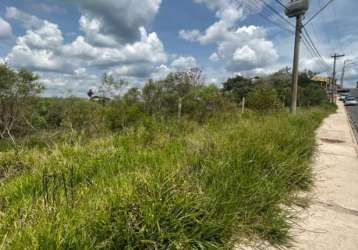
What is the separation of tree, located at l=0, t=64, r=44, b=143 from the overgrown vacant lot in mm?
13277

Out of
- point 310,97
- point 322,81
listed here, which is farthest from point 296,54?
point 322,81

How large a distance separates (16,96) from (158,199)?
57.5 ft

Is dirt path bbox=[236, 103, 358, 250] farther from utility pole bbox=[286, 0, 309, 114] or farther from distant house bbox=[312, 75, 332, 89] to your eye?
distant house bbox=[312, 75, 332, 89]

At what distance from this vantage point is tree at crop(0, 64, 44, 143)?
15820 millimetres

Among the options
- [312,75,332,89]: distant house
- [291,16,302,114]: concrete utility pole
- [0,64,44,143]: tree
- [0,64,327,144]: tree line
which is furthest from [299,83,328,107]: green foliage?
[312,75,332,89]: distant house

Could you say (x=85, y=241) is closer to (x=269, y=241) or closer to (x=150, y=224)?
(x=150, y=224)

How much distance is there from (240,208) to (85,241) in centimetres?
163

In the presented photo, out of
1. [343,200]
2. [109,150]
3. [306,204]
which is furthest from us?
[109,150]

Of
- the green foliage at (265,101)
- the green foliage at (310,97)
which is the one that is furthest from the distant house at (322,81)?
the green foliage at (265,101)

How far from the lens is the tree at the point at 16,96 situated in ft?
51.9

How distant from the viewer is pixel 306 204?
12.2 feet

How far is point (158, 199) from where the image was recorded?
2.38m

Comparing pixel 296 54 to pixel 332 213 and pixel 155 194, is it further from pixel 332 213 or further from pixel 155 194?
pixel 155 194

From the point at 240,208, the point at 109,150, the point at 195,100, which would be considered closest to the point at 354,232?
the point at 240,208
